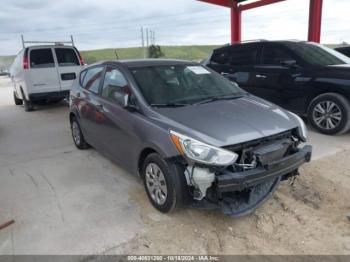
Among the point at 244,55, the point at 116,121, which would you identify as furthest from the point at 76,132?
the point at 244,55

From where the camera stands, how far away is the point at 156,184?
311 centimetres

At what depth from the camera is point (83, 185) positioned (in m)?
3.90

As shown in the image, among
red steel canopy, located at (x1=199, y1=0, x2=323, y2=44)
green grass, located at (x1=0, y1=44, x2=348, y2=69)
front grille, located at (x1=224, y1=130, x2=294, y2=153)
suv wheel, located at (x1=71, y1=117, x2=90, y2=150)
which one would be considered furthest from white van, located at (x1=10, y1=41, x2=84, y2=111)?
green grass, located at (x1=0, y1=44, x2=348, y2=69)

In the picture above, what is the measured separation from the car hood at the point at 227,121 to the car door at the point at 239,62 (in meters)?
3.27

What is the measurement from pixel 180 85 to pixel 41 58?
678 cm

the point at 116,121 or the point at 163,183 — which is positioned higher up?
the point at 116,121

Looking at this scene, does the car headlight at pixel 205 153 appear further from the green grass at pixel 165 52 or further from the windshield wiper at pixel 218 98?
the green grass at pixel 165 52

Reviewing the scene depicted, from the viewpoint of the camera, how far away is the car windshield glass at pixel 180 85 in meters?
3.43

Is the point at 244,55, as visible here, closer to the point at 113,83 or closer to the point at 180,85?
the point at 180,85

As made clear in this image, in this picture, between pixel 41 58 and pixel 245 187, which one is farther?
pixel 41 58

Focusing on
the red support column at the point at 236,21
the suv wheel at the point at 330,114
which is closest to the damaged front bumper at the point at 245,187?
the suv wheel at the point at 330,114

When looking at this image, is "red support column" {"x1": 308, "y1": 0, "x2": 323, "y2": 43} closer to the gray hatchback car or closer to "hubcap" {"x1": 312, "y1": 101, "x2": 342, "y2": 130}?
"hubcap" {"x1": 312, "y1": 101, "x2": 342, "y2": 130}

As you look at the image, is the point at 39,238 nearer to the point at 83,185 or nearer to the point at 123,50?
the point at 83,185

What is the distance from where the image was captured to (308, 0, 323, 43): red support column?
9.89 meters
